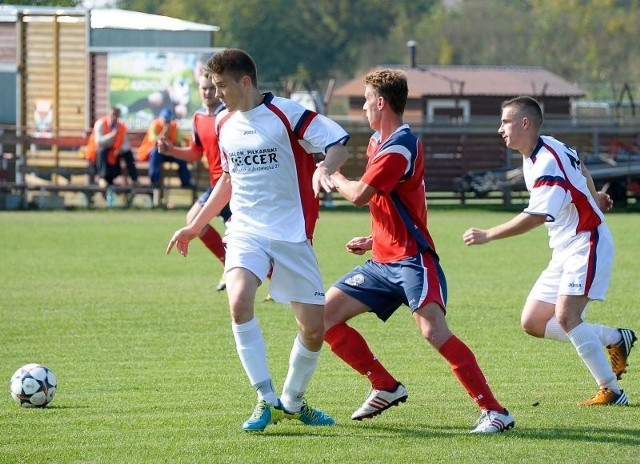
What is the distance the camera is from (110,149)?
27.8 m

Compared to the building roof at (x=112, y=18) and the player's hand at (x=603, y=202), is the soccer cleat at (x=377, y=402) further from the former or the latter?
the building roof at (x=112, y=18)

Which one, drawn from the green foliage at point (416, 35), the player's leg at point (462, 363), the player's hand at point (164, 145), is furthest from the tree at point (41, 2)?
the green foliage at point (416, 35)

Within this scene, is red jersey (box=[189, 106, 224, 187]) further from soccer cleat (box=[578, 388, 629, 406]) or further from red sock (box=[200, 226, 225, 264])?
soccer cleat (box=[578, 388, 629, 406])

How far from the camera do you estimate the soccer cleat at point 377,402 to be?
7.11 metres

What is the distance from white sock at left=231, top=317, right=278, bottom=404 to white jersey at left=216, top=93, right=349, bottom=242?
499 mm

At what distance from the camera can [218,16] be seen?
320ft

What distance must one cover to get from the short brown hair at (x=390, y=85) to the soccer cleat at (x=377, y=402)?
155 centimetres

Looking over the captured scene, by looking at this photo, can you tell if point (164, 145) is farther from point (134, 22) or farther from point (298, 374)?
point (134, 22)

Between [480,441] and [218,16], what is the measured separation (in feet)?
305

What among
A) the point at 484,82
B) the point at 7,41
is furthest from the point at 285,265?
the point at 484,82

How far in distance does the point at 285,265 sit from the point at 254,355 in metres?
0.50

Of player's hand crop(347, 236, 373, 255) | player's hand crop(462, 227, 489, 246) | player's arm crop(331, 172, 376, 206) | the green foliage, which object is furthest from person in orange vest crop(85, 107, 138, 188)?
the green foliage

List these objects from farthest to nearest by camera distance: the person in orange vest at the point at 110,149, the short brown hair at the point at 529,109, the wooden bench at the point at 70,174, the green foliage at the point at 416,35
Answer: the green foliage at the point at 416,35, the wooden bench at the point at 70,174, the person in orange vest at the point at 110,149, the short brown hair at the point at 529,109

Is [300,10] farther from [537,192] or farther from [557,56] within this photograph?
[537,192]
